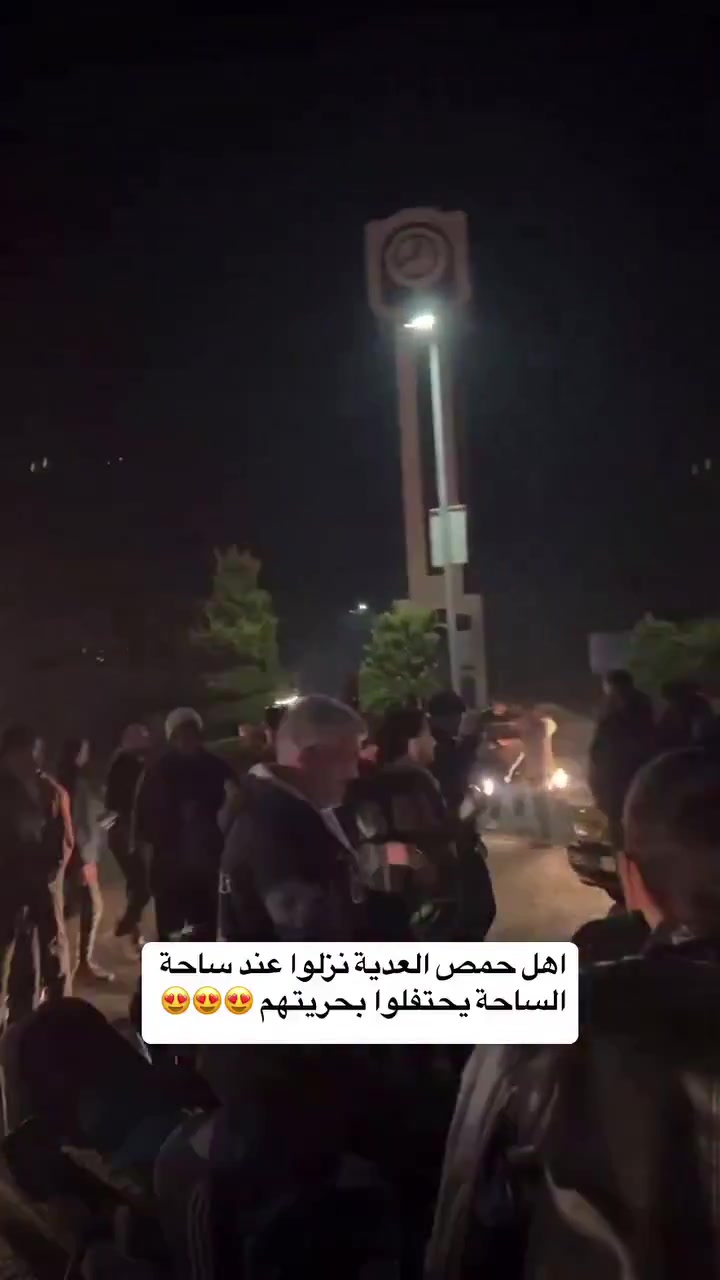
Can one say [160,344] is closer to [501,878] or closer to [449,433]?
[449,433]

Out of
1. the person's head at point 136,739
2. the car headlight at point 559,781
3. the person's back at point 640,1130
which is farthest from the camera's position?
the person's head at point 136,739

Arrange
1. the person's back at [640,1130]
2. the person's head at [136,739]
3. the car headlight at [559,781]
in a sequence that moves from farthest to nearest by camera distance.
A: the person's head at [136,739], the car headlight at [559,781], the person's back at [640,1130]

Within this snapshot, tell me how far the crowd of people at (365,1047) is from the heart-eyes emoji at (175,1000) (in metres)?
0.08

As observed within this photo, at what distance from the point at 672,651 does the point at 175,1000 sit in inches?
34.1

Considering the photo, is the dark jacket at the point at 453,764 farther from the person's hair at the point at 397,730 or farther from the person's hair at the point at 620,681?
the person's hair at the point at 620,681

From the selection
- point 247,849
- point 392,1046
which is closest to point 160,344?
point 247,849

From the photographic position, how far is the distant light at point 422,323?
1499mm

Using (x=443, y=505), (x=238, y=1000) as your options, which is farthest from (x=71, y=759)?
(x=443, y=505)

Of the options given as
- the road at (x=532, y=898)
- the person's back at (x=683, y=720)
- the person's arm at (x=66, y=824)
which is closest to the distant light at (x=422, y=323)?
the person's back at (x=683, y=720)

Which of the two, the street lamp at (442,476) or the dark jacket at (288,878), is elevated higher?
the street lamp at (442,476)

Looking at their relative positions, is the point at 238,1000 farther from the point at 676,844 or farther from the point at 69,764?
the point at 676,844

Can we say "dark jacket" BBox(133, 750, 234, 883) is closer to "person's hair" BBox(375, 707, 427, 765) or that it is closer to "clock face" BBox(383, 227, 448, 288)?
"person's hair" BBox(375, 707, 427, 765)

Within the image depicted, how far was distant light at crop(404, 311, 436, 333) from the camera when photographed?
1.50 meters

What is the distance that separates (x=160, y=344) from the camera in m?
1.61
